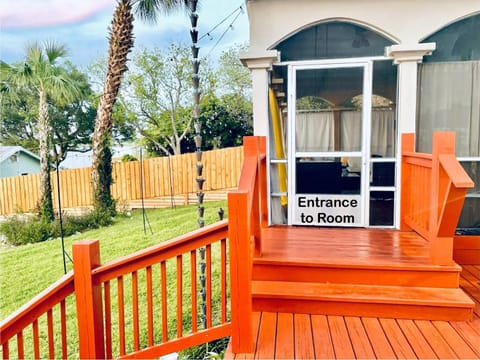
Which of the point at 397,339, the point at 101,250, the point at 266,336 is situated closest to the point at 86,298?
the point at 266,336

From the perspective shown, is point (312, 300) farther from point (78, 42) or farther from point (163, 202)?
point (78, 42)

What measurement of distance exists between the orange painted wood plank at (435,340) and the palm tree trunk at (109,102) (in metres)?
8.11

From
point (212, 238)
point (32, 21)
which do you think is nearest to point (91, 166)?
point (32, 21)

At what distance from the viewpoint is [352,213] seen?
397 cm

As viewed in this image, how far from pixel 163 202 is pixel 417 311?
802cm

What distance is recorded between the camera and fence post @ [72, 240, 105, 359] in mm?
2014

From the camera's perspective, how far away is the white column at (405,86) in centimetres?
366

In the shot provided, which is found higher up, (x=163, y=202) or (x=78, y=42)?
(x=78, y=42)

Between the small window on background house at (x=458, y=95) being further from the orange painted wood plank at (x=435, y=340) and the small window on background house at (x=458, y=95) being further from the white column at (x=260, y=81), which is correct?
the orange painted wood plank at (x=435, y=340)

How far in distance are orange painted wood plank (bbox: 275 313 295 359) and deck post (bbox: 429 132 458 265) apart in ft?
4.19

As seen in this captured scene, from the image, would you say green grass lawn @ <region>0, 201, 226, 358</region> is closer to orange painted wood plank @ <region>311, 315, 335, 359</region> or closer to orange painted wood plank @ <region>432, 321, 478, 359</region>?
orange painted wood plank @ <region>311, 315, 335, 359</region>

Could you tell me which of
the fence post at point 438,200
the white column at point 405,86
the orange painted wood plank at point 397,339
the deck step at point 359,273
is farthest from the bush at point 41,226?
the fence post at point 438,200

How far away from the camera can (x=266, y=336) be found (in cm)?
227

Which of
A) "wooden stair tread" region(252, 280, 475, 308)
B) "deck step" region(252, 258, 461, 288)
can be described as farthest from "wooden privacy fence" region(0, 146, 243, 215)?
"wooden stair tread" region(252, 280, 475, 308)
